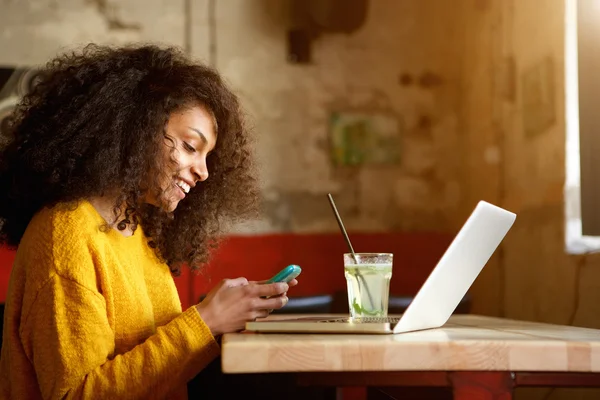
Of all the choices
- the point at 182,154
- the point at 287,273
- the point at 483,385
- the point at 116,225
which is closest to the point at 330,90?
the point at 182,154

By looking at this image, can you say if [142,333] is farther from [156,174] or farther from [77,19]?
[77,19]

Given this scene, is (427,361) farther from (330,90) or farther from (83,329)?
(330,90)

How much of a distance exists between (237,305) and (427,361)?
41 cm

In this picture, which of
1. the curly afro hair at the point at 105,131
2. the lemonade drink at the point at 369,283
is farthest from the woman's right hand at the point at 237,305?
the curly afro hair at the point at 105,131

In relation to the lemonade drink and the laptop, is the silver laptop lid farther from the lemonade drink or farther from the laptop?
the lemonade drink

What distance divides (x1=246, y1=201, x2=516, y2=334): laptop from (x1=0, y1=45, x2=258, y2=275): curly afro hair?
1.65ft

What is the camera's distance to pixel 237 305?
124 cm

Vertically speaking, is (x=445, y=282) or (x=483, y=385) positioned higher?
(x=445, y=282)

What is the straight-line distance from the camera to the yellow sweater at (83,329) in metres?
1.16

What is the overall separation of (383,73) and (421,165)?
459mm

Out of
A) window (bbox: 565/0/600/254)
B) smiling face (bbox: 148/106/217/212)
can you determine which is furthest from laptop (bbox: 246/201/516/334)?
window (bbox: 565/0/600/254)

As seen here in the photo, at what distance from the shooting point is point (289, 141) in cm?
330

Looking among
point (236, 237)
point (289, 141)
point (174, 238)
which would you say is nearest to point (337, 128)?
point (289, 141)

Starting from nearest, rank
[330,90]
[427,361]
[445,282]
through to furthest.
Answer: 1. [427,361]
2. [445,282]
3. [330,90]
